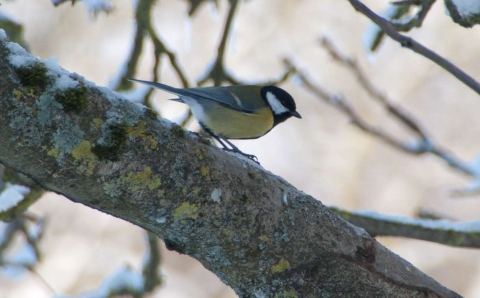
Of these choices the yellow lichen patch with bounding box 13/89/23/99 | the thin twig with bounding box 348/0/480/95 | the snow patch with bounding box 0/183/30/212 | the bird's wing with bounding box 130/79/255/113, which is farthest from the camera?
the bird's wing with bounding box 130/79/255/113

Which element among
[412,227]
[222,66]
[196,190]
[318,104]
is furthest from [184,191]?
[318,104]

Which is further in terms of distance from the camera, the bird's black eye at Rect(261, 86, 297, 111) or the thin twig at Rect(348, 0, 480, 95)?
the bird's black eye at Rect(261, 86, 297, 111)

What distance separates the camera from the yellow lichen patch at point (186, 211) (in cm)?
130

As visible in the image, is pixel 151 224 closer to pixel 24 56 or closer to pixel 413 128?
pixel 24 56

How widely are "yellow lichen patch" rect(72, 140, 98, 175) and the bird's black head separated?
2.02 meters

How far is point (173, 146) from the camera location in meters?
1.29

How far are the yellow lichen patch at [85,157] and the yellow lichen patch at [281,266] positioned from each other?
554 millimetres

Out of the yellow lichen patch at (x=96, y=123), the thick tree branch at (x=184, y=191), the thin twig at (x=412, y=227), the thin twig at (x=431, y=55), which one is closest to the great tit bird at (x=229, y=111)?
the thin twig at (x=412, y=227)

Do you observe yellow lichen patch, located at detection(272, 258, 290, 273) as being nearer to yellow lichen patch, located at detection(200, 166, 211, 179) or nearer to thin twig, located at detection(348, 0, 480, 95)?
yellow lichen patch, located at detection(200, 166, 211, 179)

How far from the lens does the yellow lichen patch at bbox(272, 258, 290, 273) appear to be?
146 cm

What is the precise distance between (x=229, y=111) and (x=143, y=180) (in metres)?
1.67

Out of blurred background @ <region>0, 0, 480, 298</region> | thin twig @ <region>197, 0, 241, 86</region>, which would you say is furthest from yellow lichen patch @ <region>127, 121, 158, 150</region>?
blurred background @ <region>0, 0, 480, 298</region>

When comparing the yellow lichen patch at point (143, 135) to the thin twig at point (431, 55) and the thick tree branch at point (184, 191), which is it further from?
the thin twig at point (431, 55)

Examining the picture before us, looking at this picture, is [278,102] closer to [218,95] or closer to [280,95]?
[280,95]
